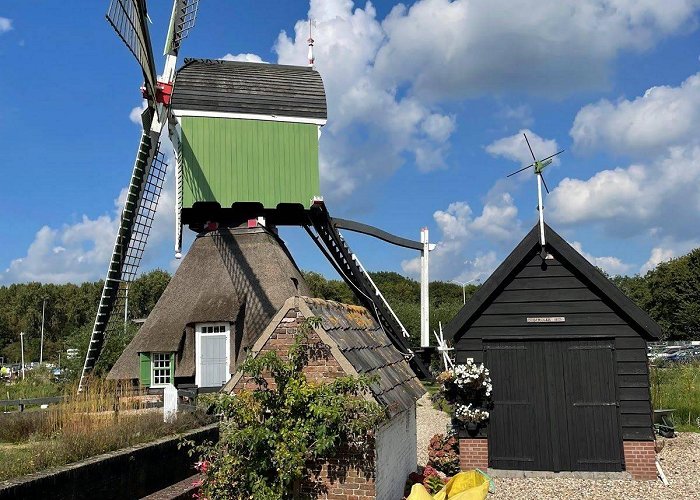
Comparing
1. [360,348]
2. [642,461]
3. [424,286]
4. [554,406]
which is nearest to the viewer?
[360,348]

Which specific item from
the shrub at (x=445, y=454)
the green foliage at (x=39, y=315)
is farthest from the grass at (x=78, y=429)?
the green foliage at (x=39, y=315)

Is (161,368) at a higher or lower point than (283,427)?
higher

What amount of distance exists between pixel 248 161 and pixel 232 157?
44cm

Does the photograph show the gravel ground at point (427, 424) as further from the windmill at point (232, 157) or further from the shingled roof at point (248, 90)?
the shingled roof at point (248, 90)

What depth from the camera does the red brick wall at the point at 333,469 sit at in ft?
20.6

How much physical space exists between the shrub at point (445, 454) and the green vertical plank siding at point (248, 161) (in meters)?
8.31

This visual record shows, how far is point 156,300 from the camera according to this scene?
56375mm

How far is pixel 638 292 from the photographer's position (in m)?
53.8

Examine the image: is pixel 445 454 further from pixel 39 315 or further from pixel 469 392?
pixel 39 315

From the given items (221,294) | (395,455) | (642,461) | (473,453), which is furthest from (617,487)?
(221,294)

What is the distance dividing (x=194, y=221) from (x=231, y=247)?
1.39 metres

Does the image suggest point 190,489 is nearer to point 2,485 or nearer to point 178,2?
point 2,485

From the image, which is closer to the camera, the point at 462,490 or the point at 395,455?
the point at 462,490

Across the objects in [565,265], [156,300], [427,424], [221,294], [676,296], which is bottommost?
[427,424]
